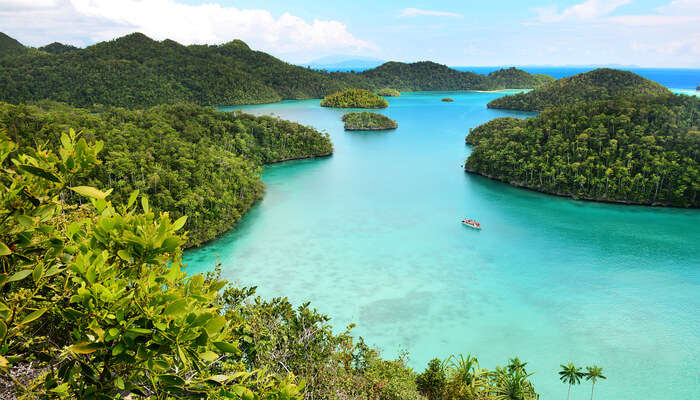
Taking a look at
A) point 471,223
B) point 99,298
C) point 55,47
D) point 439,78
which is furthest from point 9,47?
point 99,298

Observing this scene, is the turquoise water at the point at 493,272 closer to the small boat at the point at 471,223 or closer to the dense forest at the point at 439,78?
the small boat at the point at 471,223

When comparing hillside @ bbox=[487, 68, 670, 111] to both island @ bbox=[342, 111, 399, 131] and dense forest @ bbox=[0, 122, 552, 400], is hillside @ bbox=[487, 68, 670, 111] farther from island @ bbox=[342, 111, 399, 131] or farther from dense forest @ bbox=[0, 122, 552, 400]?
dense forest @ bbox=[0, 122, 552, 400]

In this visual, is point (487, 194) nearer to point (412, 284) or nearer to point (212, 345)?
point (412, 284)

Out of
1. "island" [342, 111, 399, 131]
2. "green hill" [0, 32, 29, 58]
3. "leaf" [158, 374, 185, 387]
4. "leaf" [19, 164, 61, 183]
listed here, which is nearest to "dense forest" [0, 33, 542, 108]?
"green hill" [0, 32, 29, 58]

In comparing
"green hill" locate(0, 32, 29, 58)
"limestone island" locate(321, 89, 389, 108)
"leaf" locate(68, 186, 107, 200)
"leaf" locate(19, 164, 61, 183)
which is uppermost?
"green hill" locate(0, 32, 29, 58)

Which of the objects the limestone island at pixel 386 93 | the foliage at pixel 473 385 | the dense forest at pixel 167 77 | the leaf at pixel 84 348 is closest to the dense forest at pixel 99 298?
the leaf at pixel 84 348

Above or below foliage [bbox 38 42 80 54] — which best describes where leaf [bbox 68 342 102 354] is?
below
